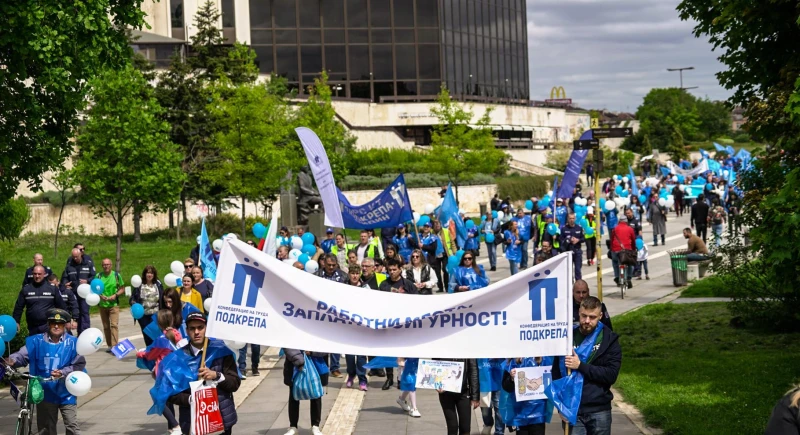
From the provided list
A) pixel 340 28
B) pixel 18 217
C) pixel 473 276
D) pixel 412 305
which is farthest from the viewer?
pixel 340 28

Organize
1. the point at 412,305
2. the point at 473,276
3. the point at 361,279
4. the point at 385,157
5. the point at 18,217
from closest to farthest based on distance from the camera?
the point at 412,305 < the point at 473,276 < the point at 361,279 < the point at 18,217 < the point at 385,157

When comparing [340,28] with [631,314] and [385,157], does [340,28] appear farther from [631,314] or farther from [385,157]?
[631,314]

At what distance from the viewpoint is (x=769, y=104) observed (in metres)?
14.1

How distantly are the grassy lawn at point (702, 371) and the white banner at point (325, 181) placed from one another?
536 centimetres

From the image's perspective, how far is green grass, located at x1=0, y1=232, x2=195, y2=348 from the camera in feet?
97.6

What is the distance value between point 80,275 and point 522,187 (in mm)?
41984

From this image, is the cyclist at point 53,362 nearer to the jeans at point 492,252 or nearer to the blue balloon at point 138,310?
the blue balloon at point 138,310

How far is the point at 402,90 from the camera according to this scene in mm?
74125

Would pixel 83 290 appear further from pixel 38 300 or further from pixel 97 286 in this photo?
pixel 38 300

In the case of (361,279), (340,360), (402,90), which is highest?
(402,90)

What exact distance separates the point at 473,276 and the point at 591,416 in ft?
16.3

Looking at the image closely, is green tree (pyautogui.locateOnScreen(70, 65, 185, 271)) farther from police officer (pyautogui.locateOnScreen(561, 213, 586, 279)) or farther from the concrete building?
the concrete building

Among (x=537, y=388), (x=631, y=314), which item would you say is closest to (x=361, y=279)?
(x=537, y=388)

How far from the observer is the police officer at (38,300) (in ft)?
52.4
